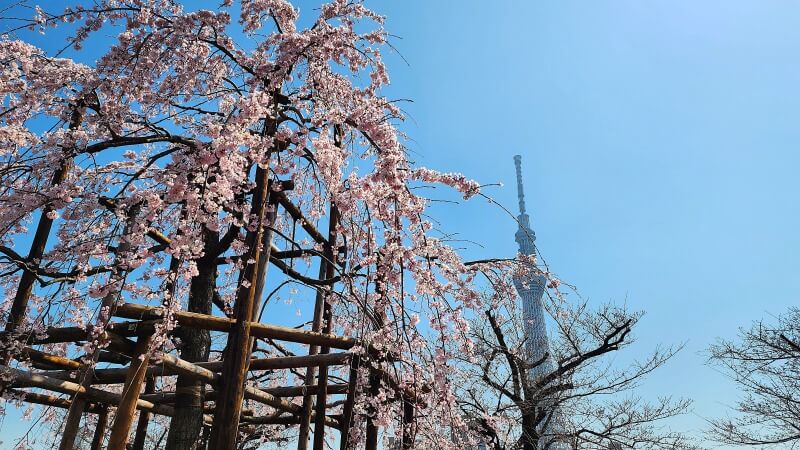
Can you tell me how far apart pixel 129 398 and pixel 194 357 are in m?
2.22

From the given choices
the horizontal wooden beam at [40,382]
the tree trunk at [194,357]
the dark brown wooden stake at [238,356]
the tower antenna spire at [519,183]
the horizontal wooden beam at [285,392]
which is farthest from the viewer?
the tower antenna spire at [519,183]

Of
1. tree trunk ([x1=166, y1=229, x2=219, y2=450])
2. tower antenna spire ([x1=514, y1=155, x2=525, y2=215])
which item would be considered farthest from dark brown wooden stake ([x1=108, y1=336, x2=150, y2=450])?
tower antenna spire ([x1=514, y1=155, x2=525, y2=215])

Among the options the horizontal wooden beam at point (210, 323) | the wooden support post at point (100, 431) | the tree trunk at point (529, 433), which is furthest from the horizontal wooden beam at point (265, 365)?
the tree trunk at point (529, 433)

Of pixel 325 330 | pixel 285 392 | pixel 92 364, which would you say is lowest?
pixel 92 364

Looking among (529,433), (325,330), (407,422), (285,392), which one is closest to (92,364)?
(325,330)

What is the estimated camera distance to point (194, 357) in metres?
5.63

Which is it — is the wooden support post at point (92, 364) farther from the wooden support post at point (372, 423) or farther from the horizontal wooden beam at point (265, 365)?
the wooden support post at point (372, 423)

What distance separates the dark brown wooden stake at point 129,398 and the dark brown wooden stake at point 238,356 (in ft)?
2.27

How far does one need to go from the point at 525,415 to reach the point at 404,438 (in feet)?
19.5

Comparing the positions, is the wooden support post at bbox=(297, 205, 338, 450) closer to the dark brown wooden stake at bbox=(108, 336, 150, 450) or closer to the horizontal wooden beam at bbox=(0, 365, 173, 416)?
the dark brown wooden stake at bbox=(108, 336, 150, 450)

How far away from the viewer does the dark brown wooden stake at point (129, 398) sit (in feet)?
10.9

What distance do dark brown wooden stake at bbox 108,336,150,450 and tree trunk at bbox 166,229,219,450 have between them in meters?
1.04

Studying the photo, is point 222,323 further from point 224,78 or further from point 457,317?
point 224,78

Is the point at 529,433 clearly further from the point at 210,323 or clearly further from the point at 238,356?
the point at 238,356
